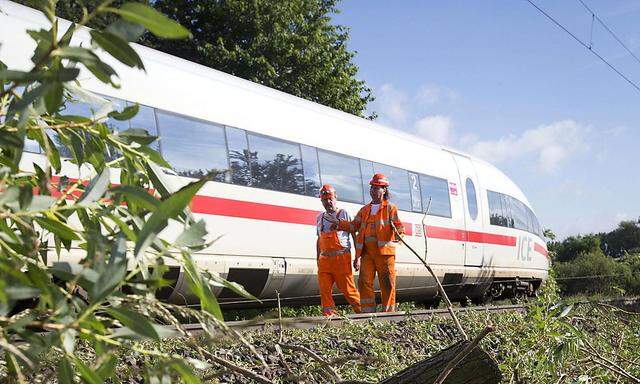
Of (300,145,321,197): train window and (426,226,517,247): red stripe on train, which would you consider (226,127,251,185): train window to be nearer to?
(300,145,321,197): train window

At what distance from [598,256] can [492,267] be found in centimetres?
2342

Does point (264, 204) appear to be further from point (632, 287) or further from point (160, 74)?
point (632, 287)

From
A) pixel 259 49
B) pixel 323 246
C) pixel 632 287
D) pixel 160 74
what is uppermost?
pixel 259 49

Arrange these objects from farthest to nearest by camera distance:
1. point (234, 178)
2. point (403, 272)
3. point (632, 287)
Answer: point (632, 287), point (403, 272), point (234, 178)

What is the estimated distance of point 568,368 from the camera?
4246 mm

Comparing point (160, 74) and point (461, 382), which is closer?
point (461, 382)

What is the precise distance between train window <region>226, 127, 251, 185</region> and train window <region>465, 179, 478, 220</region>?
6792 millimetres

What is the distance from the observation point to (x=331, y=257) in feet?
35.7

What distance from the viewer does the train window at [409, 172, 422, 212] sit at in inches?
546

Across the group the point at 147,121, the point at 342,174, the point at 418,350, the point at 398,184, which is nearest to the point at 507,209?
the point at 398,184

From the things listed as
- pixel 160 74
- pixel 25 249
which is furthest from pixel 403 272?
pixel 25 249

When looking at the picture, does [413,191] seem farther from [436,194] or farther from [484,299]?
[484,299]

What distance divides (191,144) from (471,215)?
309 inches

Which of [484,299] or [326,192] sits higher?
[326,192]
